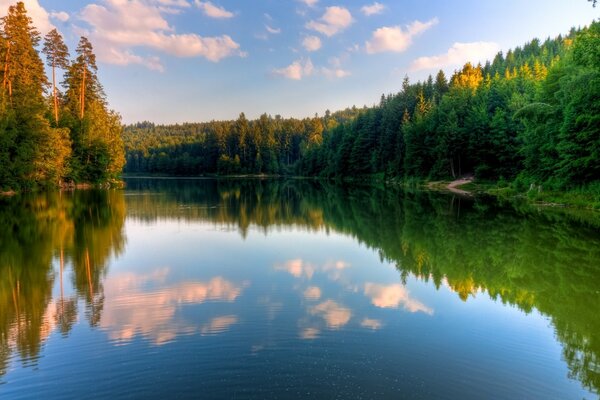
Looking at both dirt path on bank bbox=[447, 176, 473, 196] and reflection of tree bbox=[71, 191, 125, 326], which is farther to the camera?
dirt path on bank bbox=[447, 176, 473, 196]

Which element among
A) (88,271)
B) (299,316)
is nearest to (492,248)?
(299,316)

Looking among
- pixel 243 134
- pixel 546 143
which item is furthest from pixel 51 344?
pixel 243 134

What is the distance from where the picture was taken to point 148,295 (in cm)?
1182

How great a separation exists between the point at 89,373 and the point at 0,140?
43.1 m

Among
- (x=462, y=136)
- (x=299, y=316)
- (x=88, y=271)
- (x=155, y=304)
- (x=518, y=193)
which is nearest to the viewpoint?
(x=299, y=316)

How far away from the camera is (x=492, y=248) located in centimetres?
1812

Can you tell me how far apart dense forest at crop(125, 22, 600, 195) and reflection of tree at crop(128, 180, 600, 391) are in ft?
28.1

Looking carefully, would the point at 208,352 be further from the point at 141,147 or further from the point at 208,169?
the point at 141,147

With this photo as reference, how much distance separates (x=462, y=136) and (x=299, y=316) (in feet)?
202

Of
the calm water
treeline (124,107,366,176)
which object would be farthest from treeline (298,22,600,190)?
treeline (124,107,366,176)

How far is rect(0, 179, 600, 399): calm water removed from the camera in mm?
7004

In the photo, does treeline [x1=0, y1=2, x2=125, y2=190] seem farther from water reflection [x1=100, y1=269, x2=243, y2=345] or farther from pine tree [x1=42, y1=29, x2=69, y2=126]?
water reflection [x1=100, y1=269, x2=243, y2=345]

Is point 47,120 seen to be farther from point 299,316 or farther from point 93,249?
point 299,316

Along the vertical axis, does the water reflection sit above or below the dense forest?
below
